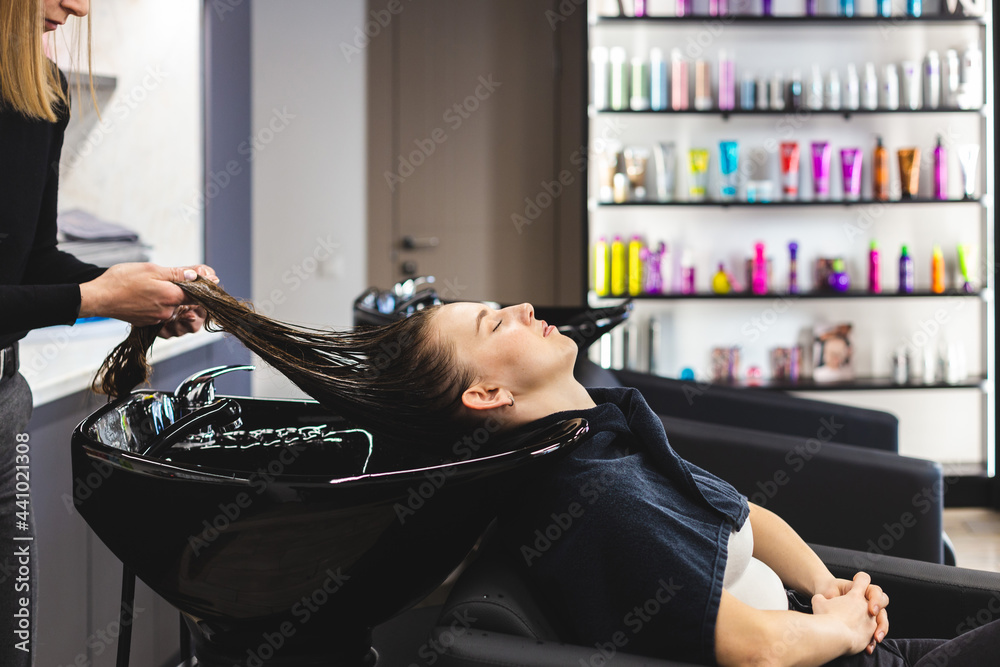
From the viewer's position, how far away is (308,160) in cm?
391

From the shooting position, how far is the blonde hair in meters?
1.11

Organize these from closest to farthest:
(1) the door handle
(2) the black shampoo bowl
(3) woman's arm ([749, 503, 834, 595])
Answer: (2) the black shampoo bowl, (3) woman's arm ([749, 503, 834, 595]), (1) the door handle

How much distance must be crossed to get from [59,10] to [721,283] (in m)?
2.78

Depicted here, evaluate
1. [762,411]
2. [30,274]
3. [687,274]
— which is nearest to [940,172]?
[687,274]

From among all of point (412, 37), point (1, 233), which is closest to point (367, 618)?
point (1, 233)

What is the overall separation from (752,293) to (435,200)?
1.50 meters

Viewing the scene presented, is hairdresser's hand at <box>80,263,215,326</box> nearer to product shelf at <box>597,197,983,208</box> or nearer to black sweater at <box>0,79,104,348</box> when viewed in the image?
black sweater at <box>0,79,104,348</box>

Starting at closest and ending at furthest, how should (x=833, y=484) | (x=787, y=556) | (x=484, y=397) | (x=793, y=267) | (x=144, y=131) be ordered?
(x=484, y=397) < (x=787, y=556) < (x=833, y=484) < (x=144, y=131) < (x=793, y=267)

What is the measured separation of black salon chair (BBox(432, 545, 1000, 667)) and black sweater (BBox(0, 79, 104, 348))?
612 millimetres

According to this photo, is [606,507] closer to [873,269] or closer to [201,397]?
[201,397]

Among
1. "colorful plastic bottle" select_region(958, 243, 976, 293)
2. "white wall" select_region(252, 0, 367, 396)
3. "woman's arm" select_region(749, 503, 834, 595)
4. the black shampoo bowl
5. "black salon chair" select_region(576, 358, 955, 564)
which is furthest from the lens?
"white wall" select_region(252, 0, 367, 396)

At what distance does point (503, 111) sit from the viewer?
3.97 metres

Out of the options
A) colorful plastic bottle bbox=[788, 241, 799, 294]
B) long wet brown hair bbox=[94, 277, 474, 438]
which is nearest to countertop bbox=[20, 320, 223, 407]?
long wet brown hair bbox=[94, 277, 474, 438]

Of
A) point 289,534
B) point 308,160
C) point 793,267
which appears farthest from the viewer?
point 308,160
